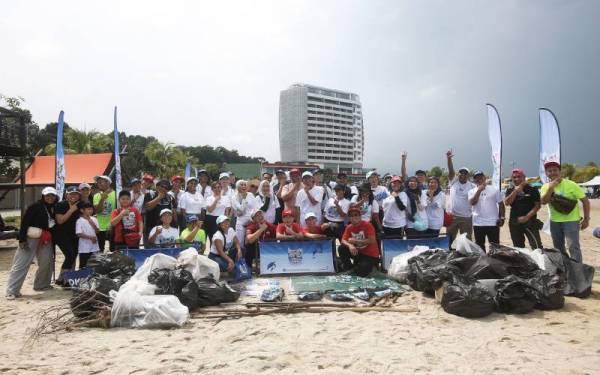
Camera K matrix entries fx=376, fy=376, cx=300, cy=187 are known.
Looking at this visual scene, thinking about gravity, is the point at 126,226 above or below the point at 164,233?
above

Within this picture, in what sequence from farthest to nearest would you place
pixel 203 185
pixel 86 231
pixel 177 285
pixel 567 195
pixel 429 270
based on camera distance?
pixel 203 185
pixel 86 231
pixel 567 195
pixel 429 270
pixel 177 285

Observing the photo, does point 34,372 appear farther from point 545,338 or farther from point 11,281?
point 545,338

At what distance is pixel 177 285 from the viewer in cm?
504

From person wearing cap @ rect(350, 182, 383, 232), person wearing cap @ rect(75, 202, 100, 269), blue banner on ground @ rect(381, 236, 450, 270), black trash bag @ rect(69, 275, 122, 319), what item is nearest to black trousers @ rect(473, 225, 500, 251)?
blue banner on ground @ rect(381, 236, 450, 270)

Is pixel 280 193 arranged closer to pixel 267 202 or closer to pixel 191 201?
pixel 267 202

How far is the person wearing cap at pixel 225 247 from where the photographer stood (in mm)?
6508

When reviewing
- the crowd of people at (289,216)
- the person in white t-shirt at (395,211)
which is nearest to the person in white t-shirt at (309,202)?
the crowd of people at (289,216)

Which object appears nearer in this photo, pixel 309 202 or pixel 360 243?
pixel 360 243

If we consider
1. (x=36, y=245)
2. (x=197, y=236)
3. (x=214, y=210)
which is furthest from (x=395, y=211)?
(x=36, y=245)

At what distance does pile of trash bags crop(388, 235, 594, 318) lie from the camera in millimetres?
4664

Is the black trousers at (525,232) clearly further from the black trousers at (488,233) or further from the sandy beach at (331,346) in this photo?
the sandy beach at (331,346)

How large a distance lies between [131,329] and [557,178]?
6381mm

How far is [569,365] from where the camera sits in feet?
10.9

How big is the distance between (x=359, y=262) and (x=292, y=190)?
1.87 metres
